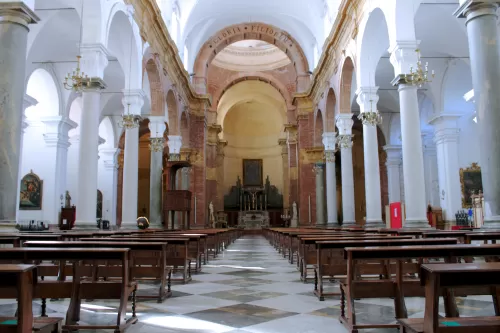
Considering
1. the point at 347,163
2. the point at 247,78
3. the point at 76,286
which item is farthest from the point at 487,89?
the point at 247,78

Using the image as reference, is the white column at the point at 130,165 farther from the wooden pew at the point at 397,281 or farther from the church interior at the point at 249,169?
the wooden pew at the point at 397,281

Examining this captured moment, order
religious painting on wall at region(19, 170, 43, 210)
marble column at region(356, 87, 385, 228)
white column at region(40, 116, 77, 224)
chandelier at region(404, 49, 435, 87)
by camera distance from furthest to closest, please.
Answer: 1. white column at region(40, 116, 77, 224)
2. religious painting on wall at region(19, 170, 43, 210)
3. marble column at region(356, 87, 385, 228)
4. chandelier at region(404, 49, 435, 87)

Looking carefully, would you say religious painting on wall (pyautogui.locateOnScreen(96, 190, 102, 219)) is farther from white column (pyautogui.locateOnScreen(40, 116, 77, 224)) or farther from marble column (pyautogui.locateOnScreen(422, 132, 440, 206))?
marble column (pyautogui.locateOnScreen(422, 132, 440, 206))

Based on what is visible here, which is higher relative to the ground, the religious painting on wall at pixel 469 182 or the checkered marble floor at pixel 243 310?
the religious painting on wall at pixel 469 182

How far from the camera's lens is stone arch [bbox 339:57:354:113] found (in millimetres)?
16859

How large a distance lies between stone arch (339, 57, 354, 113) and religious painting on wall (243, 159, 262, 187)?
21121 millimetres

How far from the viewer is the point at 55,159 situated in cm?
1761

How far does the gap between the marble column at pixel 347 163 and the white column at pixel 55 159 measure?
1133 cm

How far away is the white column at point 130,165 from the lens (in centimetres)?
1391

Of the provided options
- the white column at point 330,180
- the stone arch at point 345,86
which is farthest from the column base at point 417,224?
the white column at point 330,180

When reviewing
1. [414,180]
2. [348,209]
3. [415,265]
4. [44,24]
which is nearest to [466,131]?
[348,209]

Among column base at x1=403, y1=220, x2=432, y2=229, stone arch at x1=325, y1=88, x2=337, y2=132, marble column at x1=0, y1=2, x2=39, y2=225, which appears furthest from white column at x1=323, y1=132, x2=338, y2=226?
marble column at x1=0, y1=2, x2=39, y2=225

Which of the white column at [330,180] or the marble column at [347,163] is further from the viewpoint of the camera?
the white column at [330,180]

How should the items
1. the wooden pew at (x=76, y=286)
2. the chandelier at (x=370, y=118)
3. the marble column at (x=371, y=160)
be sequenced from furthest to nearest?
1. the marble column at (x=371, y=160)
2. the chandelier at (x=370, y=118)
3. the wooden pew at (x=76, y=286)
